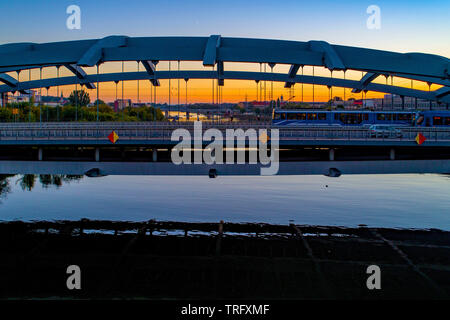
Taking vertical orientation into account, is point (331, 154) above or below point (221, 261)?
above

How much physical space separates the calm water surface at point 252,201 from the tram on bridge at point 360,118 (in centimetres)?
711

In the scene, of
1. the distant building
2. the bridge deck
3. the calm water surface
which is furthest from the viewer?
the distant building

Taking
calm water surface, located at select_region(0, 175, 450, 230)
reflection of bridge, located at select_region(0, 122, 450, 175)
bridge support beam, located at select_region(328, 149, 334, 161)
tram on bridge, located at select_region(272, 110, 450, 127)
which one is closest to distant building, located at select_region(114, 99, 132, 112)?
calm water surface, located at select_region(0, 175, 450, 230)

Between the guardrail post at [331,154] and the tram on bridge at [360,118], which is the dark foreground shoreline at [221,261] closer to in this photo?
the guardrail post at [331,154]

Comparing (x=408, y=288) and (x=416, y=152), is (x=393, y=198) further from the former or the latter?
(x=408, y=288)

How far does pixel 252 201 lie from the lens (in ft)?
132

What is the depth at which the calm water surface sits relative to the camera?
3284cm

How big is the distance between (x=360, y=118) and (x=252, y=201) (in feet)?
68.9

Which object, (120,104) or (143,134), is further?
(120,104)

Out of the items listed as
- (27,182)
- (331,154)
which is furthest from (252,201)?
(27,182)

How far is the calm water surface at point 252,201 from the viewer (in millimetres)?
32844

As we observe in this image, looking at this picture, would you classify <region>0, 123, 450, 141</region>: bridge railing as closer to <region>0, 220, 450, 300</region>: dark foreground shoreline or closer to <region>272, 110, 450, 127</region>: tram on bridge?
<region>0, 220, 450, 300</region>: dark foreground shoreline

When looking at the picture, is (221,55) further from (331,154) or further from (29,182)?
(29,182)

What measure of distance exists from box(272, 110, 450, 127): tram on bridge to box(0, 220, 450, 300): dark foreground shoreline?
24.5 metres
